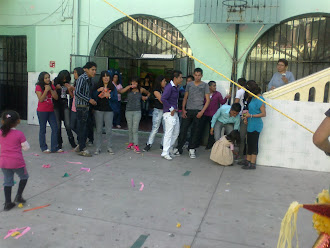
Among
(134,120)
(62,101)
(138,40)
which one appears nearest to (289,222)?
(134,120)

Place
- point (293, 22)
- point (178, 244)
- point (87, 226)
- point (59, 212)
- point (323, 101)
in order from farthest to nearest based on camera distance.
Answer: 1. point (293, 22)
2. point (323, 101)
3. point (59, 212)
4. point (87, 226)
5. point (178, 244)

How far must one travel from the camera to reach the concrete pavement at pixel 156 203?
3.68 m

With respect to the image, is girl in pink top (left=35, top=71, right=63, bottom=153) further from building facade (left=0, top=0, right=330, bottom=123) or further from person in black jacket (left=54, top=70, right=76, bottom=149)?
building facade (left=0, top=0, right=330, bottom=123)

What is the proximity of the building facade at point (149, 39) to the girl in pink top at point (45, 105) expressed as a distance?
2414 millimetres

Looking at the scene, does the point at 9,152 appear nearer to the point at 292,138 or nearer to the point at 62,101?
the point at 62,101

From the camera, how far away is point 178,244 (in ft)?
11.7

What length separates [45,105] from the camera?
6984 mm

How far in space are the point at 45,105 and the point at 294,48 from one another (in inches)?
231

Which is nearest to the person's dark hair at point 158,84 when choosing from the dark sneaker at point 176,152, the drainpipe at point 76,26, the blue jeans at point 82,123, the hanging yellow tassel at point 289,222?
the dark sneaker at point 176,152

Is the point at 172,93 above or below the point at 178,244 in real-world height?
above

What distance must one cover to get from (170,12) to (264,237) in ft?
22.7

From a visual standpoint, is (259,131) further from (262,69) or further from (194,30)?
(194,30)

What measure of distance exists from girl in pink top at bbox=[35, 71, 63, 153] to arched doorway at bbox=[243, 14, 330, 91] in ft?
15.4

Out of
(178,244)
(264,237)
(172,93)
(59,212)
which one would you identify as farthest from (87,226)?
(172,93)
